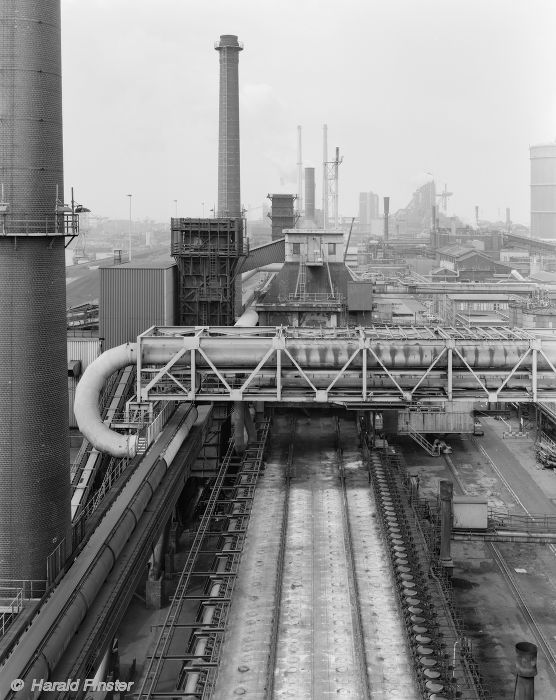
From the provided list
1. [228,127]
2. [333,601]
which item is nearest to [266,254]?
[228,127]

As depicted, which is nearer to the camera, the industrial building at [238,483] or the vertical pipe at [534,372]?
the industrial building at [238,483]

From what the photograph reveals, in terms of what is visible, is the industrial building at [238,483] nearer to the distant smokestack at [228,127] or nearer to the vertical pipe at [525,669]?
→ the vertical pipe at [525,669]

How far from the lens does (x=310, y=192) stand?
97.4m

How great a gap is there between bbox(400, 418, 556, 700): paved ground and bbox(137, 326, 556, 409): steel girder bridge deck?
5.47 metres

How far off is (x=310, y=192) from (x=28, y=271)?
3314 inches

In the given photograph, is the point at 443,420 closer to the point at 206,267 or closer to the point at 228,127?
the point at 206,267

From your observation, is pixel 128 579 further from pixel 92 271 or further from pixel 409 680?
pixel 92 271

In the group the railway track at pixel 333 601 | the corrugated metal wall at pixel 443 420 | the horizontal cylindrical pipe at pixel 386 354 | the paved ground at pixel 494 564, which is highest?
the horizontal cylindrical pipe at pixel 386 354

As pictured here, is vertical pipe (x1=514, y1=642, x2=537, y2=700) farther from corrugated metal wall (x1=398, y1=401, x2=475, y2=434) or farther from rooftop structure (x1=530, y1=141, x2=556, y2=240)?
rooftop structure (x1=530, y1=141, x2=556, y2=240)

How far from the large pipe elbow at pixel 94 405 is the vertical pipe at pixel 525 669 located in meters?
12.4

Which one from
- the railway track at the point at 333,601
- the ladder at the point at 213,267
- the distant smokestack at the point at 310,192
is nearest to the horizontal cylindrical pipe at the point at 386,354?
the railway track at the point at 333,601

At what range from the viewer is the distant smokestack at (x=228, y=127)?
153ft

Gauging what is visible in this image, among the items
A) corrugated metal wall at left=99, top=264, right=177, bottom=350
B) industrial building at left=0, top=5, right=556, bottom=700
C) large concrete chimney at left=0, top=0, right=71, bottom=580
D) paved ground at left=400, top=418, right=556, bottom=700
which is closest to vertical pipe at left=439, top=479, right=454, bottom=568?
industrial building at left=0, top=5, right=556, bottom=700

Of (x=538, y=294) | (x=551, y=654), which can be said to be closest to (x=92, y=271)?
(x=538, y=294)
